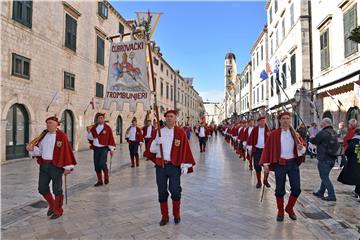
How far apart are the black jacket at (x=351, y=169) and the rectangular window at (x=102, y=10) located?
742 inches

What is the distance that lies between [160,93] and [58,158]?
32.7 m

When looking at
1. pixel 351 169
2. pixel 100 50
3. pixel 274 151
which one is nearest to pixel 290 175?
pixel 274 151

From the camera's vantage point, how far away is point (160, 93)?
37.5 metres

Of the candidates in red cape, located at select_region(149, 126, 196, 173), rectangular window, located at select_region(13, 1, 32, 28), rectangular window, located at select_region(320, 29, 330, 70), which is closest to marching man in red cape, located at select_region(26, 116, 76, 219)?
red cape, located at select_region(149, 126, 196, 173)

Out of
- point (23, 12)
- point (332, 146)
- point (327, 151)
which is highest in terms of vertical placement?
point (23, 12)

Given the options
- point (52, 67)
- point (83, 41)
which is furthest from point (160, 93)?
point (52, 67)

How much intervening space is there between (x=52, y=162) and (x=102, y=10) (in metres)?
18.5

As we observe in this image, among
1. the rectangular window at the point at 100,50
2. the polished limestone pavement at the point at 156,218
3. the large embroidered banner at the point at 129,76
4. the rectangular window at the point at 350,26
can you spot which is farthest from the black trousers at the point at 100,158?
the rectangular window at the point at 100,50

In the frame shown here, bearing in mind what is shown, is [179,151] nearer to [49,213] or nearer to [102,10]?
[49,213]

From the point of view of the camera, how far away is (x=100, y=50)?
21.2 metres

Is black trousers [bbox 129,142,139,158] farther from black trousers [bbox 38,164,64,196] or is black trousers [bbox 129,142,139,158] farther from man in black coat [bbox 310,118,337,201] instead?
man in black coat [bbox 310,118,337,201]

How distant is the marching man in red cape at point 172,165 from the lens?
471 centimetres

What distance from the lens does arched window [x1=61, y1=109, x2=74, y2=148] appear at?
1662 cm

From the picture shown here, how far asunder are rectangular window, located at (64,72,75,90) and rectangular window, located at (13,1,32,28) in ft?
12.2
